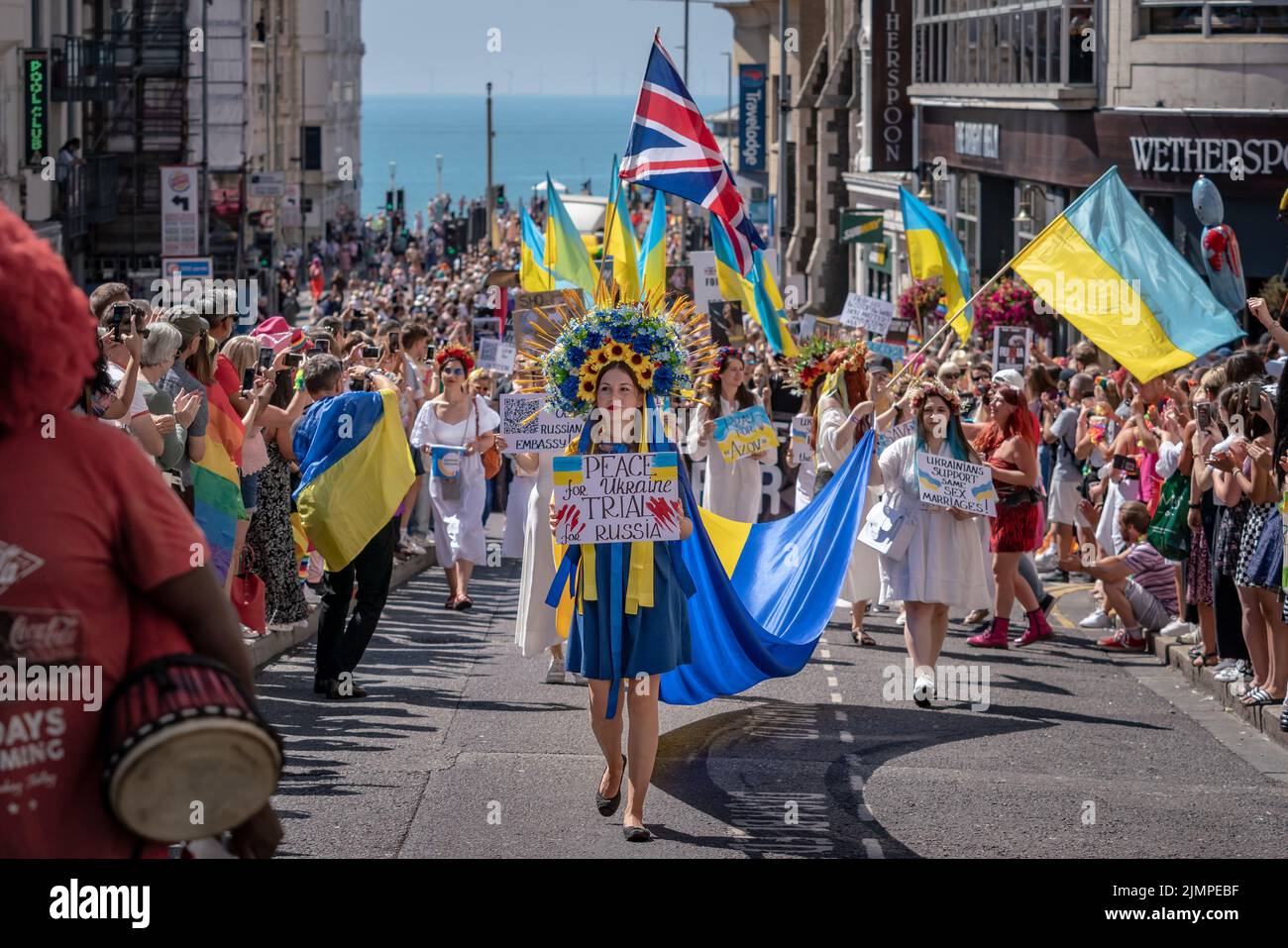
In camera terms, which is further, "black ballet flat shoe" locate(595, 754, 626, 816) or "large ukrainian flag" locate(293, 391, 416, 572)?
"large ukrainian flag" locate(293, 391, 416, 572)

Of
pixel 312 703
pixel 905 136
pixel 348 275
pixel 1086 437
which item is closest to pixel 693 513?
pixel 312 703

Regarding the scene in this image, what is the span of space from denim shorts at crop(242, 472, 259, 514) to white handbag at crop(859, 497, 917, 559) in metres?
3.53

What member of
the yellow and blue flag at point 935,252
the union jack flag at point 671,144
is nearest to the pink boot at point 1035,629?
the union jack flag at point 671,144

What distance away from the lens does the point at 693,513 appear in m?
8.84

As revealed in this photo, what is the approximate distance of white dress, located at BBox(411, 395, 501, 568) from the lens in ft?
48.2

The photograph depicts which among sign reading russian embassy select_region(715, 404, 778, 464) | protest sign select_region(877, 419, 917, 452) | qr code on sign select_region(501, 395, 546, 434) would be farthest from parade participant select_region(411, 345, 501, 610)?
protest sign select_region(877, 419, 917, 452)

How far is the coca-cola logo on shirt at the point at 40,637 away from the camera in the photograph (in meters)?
3.51

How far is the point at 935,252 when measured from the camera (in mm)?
21156

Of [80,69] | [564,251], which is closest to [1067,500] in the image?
[564,251]

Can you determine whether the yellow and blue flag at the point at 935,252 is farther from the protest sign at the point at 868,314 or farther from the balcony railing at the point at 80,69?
the balcony railing at the point at 80,69

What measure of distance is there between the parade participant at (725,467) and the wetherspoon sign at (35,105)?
21465 mm

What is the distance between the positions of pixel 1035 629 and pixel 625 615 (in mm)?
6318

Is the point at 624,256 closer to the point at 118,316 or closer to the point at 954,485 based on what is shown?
the point at 954,485

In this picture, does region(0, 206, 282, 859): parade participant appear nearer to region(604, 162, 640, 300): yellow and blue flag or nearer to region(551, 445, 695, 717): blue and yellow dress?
region(551, 445, 695, 717): blue and yellow dress
